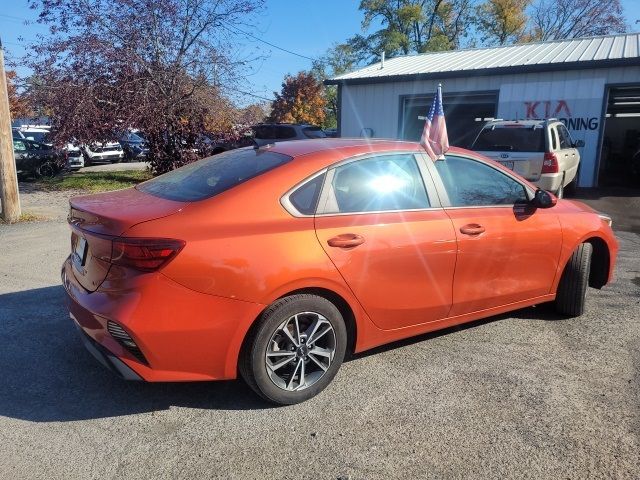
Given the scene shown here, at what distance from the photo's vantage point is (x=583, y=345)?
412 cm

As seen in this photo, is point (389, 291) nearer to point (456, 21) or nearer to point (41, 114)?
point (41, 114)

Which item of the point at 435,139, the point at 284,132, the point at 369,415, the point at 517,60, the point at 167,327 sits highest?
the point at 517,60

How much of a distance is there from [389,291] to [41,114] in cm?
1306


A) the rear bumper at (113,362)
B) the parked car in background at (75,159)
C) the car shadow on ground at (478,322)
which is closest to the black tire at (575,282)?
the car shadow on ground at (478,322)

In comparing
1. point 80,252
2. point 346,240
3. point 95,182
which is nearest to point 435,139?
point 346,240

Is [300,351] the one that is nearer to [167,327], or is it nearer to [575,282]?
[167,327]

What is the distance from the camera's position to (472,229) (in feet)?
12.4

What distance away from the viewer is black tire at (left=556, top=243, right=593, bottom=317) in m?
4.48

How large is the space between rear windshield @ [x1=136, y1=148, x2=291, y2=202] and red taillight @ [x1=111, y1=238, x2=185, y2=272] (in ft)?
1.43

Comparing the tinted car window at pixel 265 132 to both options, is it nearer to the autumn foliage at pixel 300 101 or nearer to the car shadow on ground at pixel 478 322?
the car shadow on ground at pixel 478 322

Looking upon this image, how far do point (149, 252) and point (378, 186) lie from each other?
1.57 meters

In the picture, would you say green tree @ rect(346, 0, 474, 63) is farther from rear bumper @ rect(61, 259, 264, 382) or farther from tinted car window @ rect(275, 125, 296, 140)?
rear bumper @ rect(61, 259, 264, 382)

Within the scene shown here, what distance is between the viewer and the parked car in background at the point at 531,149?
9383 millimetres

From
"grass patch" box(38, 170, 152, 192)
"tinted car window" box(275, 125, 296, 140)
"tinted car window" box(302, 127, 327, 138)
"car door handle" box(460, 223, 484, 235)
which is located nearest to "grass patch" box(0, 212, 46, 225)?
"grass patch" box(38, 170, 152, 192)
